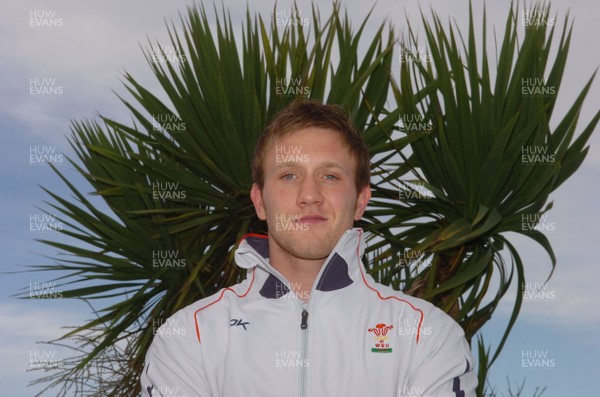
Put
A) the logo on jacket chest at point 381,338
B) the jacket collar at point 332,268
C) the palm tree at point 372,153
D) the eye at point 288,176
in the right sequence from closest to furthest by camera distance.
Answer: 1. the logo on jacket chest at point 381,338
2. the jacket collar at point 332,268
3. the eye at point 288,176
4. the palm tree at point 372,153

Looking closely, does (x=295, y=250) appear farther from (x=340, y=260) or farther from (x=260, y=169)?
(x=260, y=169)

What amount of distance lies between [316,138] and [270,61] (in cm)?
318

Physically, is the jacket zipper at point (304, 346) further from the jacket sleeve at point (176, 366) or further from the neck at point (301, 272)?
the jacket sleeve at point (176, 366)

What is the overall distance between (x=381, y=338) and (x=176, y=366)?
0.63 meters

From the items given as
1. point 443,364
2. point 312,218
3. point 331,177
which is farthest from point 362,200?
point 443,364

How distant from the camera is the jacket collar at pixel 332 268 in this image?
2568 mm

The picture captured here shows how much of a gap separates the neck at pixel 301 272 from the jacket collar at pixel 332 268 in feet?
0.20

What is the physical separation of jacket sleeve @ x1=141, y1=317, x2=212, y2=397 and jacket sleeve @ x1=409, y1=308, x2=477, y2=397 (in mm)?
644

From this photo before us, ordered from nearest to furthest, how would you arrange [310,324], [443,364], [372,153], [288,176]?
1. [443,364]
2. [310,324]
3. [288,176]
4. [372,153]

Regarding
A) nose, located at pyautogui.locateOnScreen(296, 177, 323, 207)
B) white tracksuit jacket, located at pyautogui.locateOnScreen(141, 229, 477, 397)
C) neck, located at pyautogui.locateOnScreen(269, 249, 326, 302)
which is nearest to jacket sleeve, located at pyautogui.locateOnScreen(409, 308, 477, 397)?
white tracksuit jacket, located at pyautogui.locateOnScreen(141, 229, 477, 397)

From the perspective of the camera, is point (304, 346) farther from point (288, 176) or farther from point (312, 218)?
point (288, 176)

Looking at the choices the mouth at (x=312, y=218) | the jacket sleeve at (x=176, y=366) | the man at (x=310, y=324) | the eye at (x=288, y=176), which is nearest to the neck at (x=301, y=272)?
the man at (x=310, y=324)

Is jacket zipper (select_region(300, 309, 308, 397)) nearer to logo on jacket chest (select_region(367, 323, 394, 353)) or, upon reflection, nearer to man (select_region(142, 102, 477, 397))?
man (select_region(142, 102, 477, 397))

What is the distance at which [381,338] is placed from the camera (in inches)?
96.4
